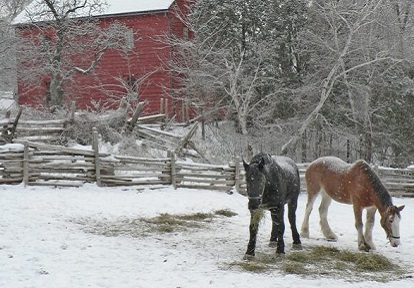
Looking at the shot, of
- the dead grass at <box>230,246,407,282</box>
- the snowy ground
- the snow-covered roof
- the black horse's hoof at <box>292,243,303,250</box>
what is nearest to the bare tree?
the snowy ground

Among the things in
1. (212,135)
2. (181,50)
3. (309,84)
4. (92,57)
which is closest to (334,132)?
(309,84)

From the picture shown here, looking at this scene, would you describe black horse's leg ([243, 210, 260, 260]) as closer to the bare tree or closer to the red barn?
the bare tree

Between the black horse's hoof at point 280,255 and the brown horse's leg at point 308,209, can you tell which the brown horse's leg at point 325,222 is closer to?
the brown horse's leg at point 308,209

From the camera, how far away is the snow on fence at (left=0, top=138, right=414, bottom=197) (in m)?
14.7

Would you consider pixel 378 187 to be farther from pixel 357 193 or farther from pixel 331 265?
pixel 331 265

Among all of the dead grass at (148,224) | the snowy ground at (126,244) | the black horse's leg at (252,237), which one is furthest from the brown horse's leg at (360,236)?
the dead grass at (148,224)

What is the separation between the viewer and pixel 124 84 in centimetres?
2833

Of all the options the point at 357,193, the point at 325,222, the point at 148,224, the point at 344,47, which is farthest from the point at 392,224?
the point at 344,47

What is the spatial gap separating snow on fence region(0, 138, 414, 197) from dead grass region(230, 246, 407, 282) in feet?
26.7

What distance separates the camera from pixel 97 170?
15.7m

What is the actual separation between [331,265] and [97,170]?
9.14 meters

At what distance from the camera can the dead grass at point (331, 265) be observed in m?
7.69

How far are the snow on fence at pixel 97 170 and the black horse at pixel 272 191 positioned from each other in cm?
710

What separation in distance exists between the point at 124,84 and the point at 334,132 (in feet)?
37.2
